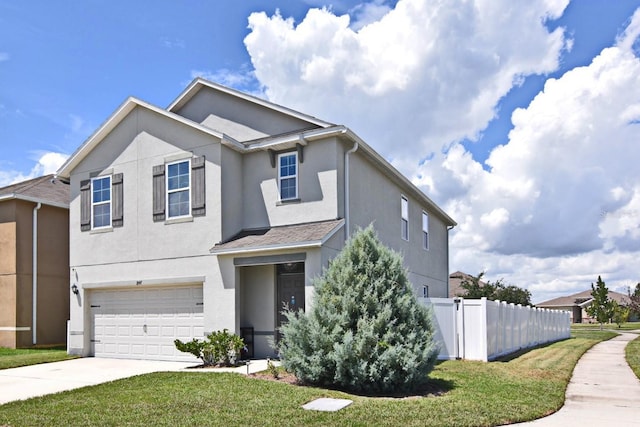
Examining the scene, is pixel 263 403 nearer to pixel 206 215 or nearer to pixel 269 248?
pixel 269 248

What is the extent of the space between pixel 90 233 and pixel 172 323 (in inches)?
172

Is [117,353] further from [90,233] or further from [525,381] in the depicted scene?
[525,381]

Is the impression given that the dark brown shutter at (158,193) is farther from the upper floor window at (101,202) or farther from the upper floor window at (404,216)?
the upper floor window at (404,216)

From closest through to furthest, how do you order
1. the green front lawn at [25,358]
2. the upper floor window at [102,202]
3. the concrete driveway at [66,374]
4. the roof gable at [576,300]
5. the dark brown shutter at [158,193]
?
the concrete driveway at [66,374]
the green front lawn at [25,358]
the dark brown shutter at [158,193]
the upper floor window at [102,202]
the roof gable at [576,300]

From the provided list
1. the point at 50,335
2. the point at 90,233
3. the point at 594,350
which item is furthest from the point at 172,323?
the point at 594,350

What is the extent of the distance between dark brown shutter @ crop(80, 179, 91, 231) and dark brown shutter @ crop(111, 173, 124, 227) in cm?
110

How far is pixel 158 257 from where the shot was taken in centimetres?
1708

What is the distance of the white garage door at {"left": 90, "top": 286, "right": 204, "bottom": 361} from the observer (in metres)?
16.6

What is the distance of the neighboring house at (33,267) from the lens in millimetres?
20812

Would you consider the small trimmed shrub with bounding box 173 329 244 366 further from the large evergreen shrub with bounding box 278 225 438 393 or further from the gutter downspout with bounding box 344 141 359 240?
the gutter downspout with bounding box 344 141 359 240

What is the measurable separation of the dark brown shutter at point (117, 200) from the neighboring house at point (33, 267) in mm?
5112

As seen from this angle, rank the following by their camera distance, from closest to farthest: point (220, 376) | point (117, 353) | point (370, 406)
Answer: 1. point (370, 406)
2. point (220, 376)
3. point (117, 353)

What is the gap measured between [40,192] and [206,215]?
32.1ft

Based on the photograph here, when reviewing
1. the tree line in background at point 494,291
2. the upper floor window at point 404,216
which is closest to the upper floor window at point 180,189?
the upper floor window at point 404,216
